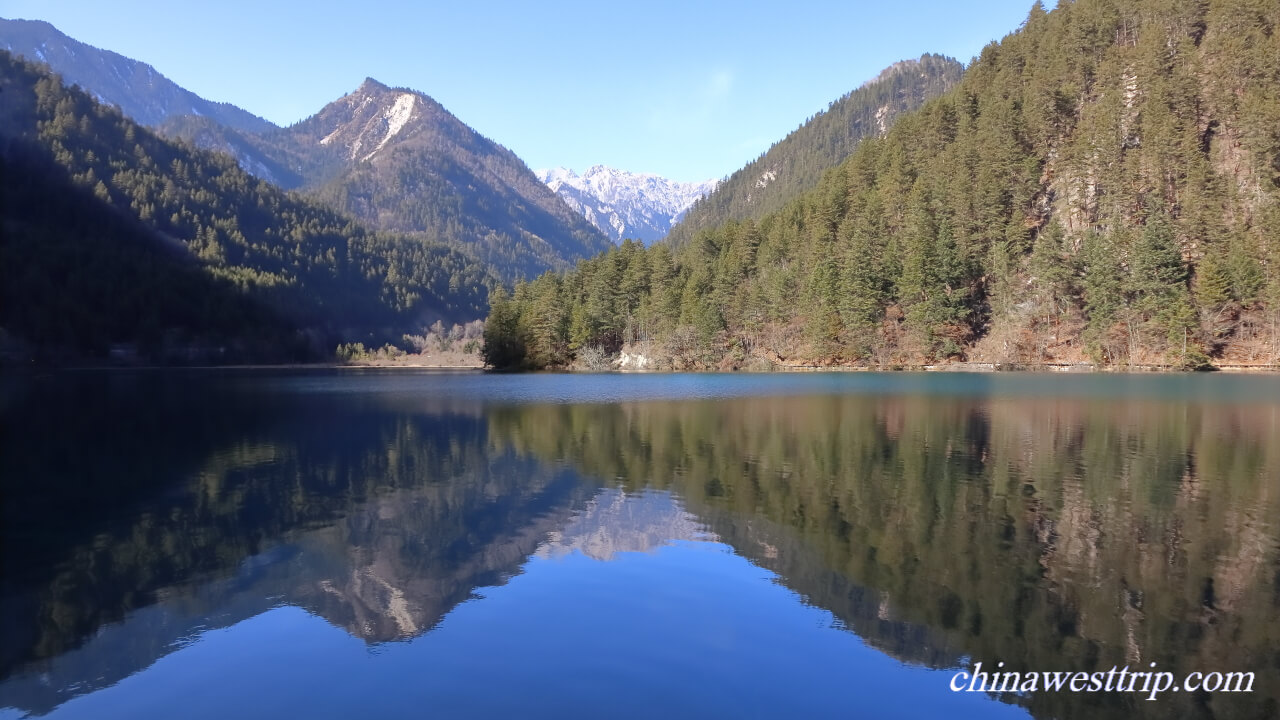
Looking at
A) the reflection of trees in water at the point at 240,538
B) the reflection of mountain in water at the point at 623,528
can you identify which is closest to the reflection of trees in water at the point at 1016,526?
the reflection of mountain in water at the point at 623,528

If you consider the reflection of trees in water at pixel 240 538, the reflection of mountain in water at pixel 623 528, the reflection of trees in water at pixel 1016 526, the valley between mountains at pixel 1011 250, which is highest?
the valley between mountains at pixel 1011 250

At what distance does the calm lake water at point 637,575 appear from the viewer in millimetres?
10031

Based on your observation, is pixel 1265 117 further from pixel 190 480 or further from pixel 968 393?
pixel 190 480

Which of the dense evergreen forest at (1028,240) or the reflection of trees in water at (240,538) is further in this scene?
the dense evergreen forest at (1028,240)

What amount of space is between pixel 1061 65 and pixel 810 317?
191ft

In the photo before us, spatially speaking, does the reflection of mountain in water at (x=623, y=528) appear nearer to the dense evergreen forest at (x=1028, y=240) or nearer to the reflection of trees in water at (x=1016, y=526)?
the reflection of trees in water at (x=1016, y=526)

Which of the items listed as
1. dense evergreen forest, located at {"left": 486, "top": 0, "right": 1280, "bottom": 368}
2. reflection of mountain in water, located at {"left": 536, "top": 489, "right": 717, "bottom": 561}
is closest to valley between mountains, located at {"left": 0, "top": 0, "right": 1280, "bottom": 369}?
dense evergreen forest, located at {"left": 486, "top": 0, "right": 1280, "bottom": 368}

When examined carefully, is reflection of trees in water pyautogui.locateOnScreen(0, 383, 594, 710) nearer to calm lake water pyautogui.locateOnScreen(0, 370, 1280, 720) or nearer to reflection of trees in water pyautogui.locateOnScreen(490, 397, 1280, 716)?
calm lake water pyautogui.locateOnScreen(0, 370, 1280, 720)

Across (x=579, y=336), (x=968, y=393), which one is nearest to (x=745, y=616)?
(x=968, y=393)

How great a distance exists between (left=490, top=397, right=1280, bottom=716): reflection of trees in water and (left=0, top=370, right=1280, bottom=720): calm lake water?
0.28 ft

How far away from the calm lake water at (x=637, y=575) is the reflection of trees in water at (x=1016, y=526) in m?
0.08

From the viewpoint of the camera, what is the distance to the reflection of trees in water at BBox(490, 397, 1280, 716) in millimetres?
11258

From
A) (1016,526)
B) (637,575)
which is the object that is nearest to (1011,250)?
(1016,526)

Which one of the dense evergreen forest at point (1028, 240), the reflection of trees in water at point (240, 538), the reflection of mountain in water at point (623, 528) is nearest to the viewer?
the reflection of trees in water at point (240, 538)
